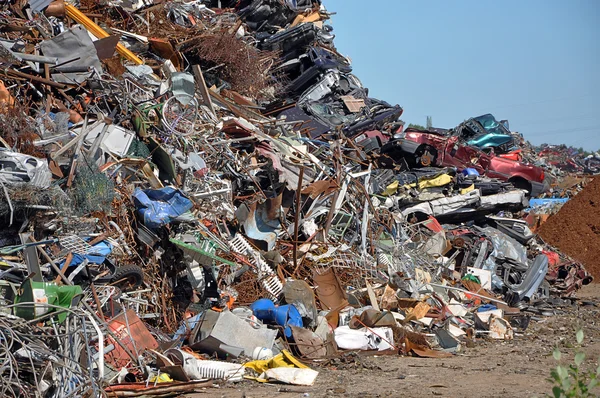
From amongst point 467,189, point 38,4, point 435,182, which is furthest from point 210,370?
point 467,189

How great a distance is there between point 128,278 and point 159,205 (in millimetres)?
920

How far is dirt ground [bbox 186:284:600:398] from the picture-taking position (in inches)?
224

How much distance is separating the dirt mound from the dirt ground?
6.16 m

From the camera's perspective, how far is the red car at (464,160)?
13.6m

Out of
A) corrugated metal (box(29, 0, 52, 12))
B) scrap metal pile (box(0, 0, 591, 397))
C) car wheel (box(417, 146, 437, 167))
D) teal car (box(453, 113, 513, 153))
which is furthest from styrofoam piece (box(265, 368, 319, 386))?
teal car (box(453, 113, 513, 153))

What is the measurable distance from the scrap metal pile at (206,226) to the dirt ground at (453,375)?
254mm

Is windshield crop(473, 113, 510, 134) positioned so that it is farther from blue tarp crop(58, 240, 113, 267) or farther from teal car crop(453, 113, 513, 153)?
blue tarp crop(58, 240, 113, 267)

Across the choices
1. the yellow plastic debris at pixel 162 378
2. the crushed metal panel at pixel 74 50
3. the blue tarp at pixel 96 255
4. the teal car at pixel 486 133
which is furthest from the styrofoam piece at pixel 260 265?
the teal car at pixel 486 133

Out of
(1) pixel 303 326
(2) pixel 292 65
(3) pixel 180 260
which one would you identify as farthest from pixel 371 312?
(2) pixel 292 65

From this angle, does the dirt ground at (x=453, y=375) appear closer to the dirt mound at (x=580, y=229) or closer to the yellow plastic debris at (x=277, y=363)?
the yellow plastic debris at (x=277, y=363)

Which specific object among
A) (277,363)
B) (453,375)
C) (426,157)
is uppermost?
(426,157)

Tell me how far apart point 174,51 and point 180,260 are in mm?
5006

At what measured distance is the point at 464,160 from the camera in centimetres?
1416

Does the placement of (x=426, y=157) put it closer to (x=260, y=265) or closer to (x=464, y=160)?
(x=464, y=160)
